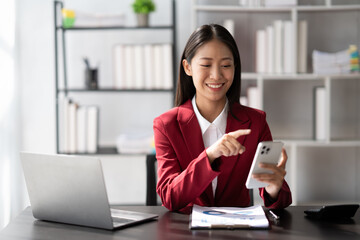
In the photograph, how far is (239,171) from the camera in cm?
171

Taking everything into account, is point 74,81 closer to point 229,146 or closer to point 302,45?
point 302,45

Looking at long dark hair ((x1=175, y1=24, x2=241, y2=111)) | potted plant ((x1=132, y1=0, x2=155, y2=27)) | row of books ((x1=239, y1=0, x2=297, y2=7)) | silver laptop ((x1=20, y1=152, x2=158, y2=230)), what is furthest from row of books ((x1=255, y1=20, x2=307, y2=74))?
silver laptop ((x1=20, y1=152, x2=158, y2=230))

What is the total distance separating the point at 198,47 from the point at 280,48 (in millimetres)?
1675

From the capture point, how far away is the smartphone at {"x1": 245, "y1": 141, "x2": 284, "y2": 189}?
4.18 ft

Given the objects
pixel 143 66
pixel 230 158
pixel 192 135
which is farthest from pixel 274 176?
pixel 143 66

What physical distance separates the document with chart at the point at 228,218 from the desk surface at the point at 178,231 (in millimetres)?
19

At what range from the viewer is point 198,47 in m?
1.72

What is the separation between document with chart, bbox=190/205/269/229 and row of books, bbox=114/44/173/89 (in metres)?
1.87

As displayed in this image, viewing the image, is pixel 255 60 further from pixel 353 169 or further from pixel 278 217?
pixel 278 217

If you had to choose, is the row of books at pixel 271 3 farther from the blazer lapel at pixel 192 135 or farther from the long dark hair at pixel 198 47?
the blazer lapel at pixel 192 135

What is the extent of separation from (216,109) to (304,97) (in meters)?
1.90

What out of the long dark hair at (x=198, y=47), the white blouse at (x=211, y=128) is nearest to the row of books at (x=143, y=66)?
the long dark hair at (x=198, y=47)

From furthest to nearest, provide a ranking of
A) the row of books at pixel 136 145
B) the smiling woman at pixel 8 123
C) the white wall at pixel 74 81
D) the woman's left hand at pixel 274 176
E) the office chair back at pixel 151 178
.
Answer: the white wall at pixel 74 81 < the row of books at pixel 136 145 < the smiling woman at pixel 8 123 < the office chair back at pixel 151 178 < the woman's left hand at pixel 274 176

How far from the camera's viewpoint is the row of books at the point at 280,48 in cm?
324
